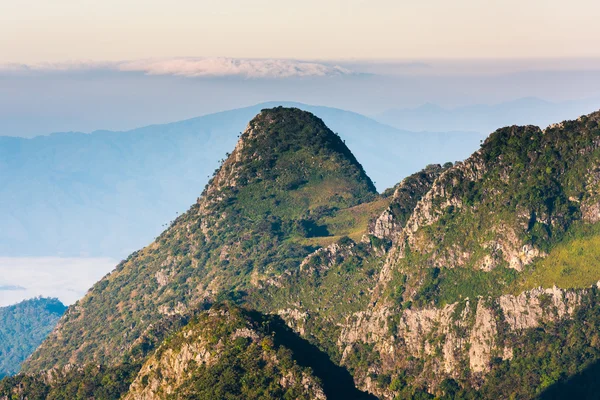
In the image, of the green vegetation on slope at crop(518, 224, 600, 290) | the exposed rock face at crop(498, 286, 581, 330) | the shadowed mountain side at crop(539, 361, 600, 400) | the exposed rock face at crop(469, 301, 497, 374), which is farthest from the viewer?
the green vegetation on slope at crop(518, 224, 600, 290)

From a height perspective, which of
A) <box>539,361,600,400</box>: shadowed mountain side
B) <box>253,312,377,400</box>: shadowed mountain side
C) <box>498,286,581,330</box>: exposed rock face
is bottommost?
<box>539,361,600,400</box>: shadowed mountain side

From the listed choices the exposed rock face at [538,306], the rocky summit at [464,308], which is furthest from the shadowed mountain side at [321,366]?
the exposed rock face at [538,306]

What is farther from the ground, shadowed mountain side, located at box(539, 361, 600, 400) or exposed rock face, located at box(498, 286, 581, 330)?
exposed rock face, located at box(498, 286, 581, 330)

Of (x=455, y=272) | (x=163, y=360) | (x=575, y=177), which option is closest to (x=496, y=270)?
(x=455, y=272)

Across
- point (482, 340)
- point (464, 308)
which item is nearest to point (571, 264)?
point (464, 308)

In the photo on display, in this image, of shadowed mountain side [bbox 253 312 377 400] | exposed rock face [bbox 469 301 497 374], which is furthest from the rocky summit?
shadowed mountain side [bbox 253 312 377 400]

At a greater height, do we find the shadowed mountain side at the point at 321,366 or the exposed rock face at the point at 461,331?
the shadowed mountain side at the point at 321,366

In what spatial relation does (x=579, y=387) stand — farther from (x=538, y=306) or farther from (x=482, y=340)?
(x=482, y=340)

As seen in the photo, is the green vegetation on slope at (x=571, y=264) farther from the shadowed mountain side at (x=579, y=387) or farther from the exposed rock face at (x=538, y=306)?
the shadowed mountain side at (x=579, y=387)

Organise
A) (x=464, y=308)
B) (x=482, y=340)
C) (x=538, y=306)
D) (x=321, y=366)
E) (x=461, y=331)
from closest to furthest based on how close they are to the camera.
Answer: (x=321, y=366)
(x=482, y=340)
(x=538, y=306)
(x=461, y=331)
(x=464, y=308)

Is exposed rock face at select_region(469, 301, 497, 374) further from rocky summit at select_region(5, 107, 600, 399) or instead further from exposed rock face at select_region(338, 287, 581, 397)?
rocky summit at select_region(5, 107, 600, 399)

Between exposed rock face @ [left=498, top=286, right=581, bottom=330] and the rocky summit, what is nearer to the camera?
the rocky summit

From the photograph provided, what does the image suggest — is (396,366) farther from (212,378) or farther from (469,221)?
(212,378)
